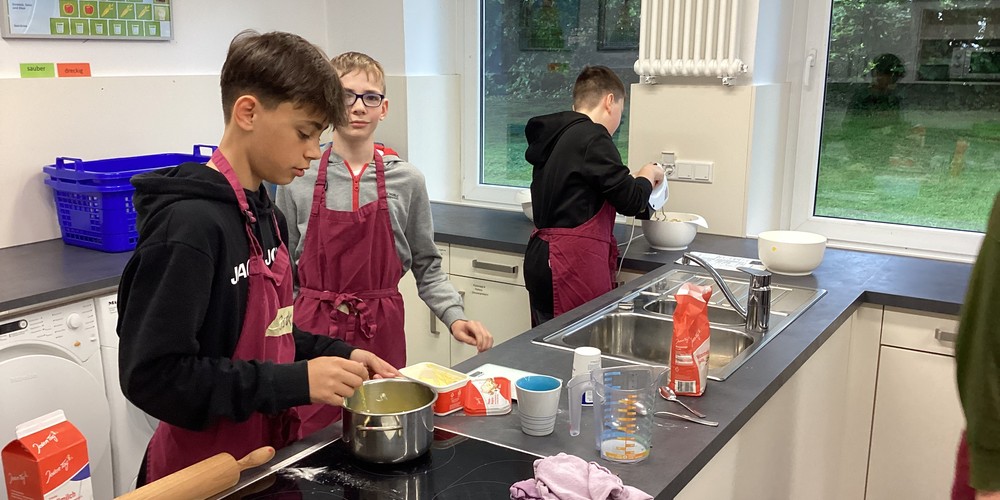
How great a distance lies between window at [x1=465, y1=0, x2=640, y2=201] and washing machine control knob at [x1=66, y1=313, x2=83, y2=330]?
1.85m

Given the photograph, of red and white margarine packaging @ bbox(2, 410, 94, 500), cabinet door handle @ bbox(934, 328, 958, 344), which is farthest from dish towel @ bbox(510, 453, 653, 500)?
cabinet door handle @ bbox(934, 328, 958, 344)

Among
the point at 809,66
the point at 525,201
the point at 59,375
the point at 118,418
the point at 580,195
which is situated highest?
the point at 809,66

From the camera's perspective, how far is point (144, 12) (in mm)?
2951

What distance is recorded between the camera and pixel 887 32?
9.31 feet

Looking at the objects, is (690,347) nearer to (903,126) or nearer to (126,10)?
(903,126)

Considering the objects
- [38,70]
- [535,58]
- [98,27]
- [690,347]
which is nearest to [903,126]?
[535,58]

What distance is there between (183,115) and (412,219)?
1479mm

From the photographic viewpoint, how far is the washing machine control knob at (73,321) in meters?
2.26

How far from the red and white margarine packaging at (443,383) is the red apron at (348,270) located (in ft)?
1.83

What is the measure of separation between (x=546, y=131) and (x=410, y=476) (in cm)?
161

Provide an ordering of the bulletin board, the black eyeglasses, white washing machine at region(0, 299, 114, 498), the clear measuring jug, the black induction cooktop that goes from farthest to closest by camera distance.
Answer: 1. the bulletin board
2. white washing machine at region(0, 299, 114, 498)
3. the black eyeglasses
4. the clear measuring jug
5. the black induction cooktop

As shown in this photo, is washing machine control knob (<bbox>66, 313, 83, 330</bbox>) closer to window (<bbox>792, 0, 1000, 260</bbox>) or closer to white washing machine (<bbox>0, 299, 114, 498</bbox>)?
white washing machine (<bbox>0, 299, 114, 498</bbox>)

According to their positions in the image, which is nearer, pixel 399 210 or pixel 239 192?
pixel 239 192

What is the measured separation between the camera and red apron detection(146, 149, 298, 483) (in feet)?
4.18
